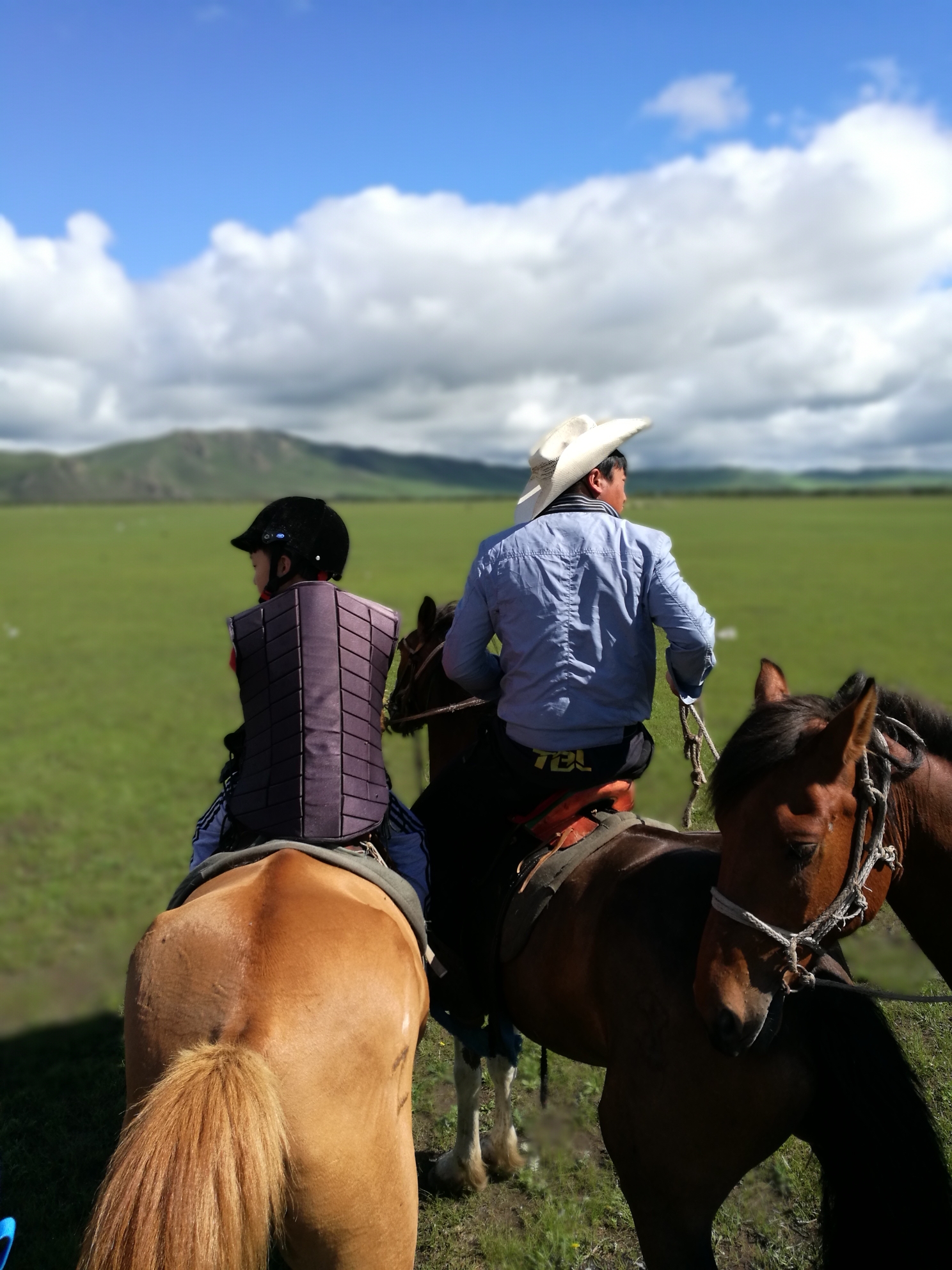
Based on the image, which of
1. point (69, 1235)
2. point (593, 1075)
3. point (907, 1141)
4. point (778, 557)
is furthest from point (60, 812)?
point (778, 557)

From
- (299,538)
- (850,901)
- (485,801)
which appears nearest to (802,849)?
(850,901)

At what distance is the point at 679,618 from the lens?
Result: 3.27m

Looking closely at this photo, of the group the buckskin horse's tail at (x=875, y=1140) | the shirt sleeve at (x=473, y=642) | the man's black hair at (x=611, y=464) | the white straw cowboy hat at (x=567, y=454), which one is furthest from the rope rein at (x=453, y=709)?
the buckskin horse's tail at (x=875, y=1140)

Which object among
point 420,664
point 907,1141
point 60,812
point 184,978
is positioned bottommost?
point 60,812

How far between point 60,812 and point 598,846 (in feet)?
28.9

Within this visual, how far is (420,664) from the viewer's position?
4840 millimetres

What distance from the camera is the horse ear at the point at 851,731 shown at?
88.6 inches

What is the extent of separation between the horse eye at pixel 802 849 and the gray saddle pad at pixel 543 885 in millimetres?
921

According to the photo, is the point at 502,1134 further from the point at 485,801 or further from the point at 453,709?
the point at 453,709

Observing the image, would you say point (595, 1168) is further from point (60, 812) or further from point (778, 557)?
point (778, 557)

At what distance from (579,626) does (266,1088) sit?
6.18 ft

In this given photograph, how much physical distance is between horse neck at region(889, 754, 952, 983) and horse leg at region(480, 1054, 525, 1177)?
8.10 ft

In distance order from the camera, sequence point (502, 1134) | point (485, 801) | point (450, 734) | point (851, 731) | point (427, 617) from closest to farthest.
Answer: point (851, 731), point (485, 801), point (502, 1134), point (450, 734), point (427, 617)

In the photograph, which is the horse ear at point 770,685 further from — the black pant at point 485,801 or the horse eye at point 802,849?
the black pant at point 485,801
